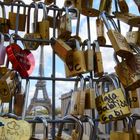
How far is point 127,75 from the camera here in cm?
75

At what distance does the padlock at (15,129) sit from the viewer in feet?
1.95

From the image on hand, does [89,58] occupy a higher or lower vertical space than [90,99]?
higher

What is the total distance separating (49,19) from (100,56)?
0.23m

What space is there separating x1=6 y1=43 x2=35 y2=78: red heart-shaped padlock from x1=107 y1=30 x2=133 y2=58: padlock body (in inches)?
9.0

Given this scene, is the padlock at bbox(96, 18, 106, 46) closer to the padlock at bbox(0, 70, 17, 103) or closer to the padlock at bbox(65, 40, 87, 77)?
the padlock at bbox(65, 40, 87, 77)

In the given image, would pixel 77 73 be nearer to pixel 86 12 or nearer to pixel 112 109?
pixel 112 109

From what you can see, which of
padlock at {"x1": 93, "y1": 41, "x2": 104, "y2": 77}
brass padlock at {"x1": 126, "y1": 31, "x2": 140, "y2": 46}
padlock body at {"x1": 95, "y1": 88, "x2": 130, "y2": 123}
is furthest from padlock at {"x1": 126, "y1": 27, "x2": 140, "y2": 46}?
padlock body at {"x1": 95, "y1": 88, "x2": 130, "y2": 123}

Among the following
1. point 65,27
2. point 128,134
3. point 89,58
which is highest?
point 65,27

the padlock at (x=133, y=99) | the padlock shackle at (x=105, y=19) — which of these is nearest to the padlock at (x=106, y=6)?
the padlock shackle at (x=105, y=19)

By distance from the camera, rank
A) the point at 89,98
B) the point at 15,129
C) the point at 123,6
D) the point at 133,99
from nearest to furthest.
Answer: the point at 15,129 < the point at 89,98 < the point at 133,99 < the point at 123,6

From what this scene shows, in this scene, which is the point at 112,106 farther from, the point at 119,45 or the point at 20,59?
the point at 20,59

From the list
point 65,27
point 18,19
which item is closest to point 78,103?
point 65,27

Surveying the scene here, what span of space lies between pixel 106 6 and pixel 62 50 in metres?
0.29

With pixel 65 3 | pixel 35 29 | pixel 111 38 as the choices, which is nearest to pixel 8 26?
pixel 35 29
